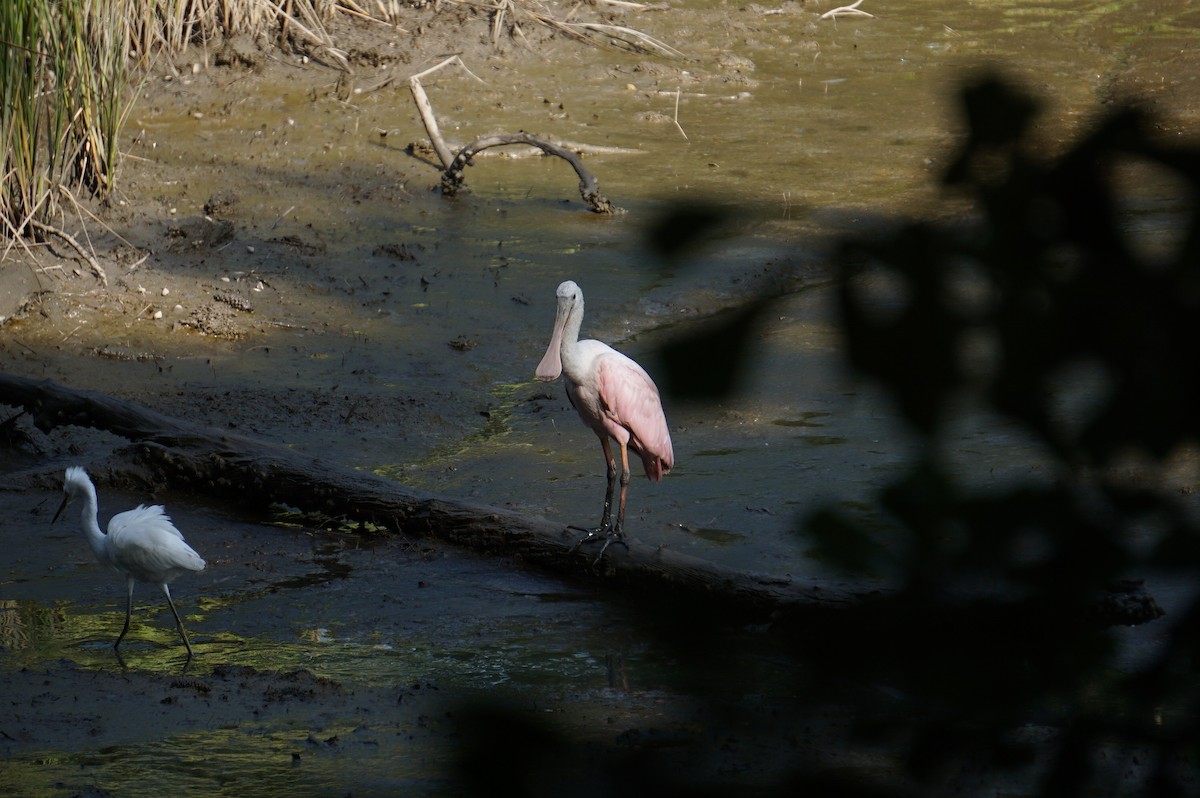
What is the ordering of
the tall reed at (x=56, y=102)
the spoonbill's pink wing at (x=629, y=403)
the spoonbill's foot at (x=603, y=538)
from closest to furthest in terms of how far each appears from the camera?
the spoonbill's foot at (x=603, y=538), the spoonbill's pink wing at (x=629, y=403), the tall reed at (x=56, y=102)

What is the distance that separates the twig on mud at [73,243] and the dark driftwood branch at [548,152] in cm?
279

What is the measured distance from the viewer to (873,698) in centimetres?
126

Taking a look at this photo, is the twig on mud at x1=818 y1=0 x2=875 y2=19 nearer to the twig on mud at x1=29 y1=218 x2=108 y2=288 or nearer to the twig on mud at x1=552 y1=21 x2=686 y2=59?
the twig on mud at x1=552 y1=21 x2=686 y2=59

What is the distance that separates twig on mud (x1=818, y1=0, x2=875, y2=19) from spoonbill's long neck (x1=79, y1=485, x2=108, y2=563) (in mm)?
10968

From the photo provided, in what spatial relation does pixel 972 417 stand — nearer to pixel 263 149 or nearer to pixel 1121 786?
pixel 1121 786

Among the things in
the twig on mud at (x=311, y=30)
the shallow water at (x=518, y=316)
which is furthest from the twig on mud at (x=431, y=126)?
the twig on mud at (x=311, y=30)

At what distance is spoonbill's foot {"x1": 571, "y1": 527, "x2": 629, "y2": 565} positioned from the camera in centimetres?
547

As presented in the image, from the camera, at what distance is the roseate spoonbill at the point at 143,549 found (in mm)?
5000

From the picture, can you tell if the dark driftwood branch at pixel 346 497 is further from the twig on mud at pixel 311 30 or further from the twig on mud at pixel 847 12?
the twig on mud at pixel 847 12

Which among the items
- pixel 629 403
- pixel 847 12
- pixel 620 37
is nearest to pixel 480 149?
pixel 620 37

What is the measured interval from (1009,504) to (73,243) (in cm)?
796

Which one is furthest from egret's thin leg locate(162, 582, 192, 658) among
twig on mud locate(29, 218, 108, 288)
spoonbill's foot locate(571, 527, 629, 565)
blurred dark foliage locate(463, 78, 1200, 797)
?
blurred dark foliage locate(463, 78, 1200, 797)

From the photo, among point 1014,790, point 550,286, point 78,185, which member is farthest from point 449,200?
point 1014,790

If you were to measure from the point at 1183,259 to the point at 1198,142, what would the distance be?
10 centimetres
